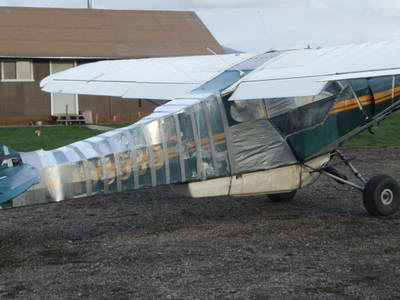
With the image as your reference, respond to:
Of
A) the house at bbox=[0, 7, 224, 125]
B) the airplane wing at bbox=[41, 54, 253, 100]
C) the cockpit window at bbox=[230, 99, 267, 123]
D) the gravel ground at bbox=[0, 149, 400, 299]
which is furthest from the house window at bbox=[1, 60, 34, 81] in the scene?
the cockpit window at bbox=[230, 99, 267, 123]

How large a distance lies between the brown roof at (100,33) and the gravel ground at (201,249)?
1819cm

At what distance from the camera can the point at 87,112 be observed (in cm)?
2786

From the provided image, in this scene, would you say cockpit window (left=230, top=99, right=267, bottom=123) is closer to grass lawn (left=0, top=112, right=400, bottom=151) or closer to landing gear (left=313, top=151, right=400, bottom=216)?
landing gear (left=313, top=151, right=400, bottom=216)

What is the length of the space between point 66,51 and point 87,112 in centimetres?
276

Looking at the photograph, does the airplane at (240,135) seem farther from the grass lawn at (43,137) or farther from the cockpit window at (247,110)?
the grass lawn at (43,137)

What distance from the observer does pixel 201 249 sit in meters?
7.88

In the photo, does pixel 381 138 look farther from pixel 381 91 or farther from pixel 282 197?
pixel 381 91

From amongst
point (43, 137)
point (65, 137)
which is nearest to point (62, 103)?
point (43, 137)

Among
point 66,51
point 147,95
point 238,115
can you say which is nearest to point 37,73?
point 66,51

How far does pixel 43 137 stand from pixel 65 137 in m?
0.67

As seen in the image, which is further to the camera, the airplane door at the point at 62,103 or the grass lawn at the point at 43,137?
the airplane door at the point at 62,103

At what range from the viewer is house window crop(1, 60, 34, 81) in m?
28.2

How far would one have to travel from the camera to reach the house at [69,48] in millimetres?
28172

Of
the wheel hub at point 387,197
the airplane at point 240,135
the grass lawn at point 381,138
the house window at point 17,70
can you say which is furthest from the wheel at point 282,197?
the house window at point 17,70
